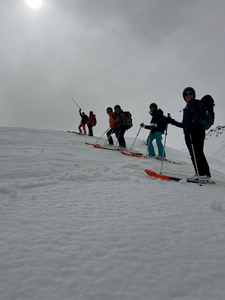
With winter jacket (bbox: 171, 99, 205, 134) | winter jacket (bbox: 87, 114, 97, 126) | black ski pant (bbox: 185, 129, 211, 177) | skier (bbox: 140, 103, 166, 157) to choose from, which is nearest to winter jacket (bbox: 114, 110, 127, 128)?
skier (bbox: 140, 103, 166, 157)

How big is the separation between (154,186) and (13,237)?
1.86 m

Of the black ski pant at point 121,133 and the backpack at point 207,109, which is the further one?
the black ski pant at point 121,133

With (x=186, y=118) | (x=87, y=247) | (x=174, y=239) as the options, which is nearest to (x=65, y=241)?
(x=87, y=247)

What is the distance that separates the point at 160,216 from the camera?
1577mm

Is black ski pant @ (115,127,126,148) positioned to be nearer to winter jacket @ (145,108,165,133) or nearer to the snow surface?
winter jacket @ (145,108,165,133)

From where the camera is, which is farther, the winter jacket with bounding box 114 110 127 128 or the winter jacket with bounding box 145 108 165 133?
the winter jacket with bounding box 114 110 127 128

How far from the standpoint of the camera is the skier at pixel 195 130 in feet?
10.6

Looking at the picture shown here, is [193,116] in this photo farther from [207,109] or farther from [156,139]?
[156,139]

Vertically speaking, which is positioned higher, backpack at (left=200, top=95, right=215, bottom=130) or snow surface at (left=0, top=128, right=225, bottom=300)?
backpack at (left=200, top=95, right=215, bottom=130)

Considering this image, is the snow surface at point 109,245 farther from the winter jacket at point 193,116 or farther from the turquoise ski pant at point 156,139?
the turquoise ski pant at point 156,139

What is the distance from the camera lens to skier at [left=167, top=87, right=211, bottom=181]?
128 inches

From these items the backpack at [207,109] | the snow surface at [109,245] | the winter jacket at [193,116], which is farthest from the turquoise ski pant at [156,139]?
the snow surface at [109,245]

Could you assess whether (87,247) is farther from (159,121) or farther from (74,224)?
(159,121)

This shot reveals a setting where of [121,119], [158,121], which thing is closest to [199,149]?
[158,121]
